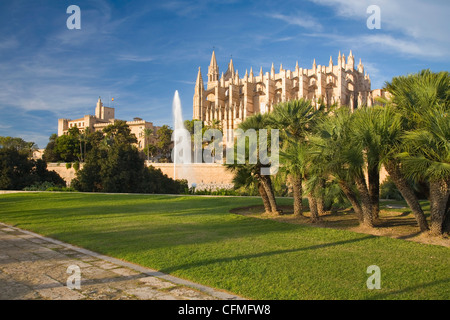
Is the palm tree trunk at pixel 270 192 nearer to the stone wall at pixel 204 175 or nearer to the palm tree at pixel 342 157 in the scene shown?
the palm tree at pixel 342 157

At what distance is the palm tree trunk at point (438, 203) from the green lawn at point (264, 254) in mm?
888

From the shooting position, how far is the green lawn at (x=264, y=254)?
435 cm

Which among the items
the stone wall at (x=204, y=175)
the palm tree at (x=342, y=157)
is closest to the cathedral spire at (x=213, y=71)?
the stone wall at (x=204, y=175)

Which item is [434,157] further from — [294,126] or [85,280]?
[85,280]

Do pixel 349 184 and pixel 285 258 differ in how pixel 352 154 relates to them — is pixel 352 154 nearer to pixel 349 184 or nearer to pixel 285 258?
pixel 349 184

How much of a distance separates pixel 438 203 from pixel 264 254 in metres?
3.83

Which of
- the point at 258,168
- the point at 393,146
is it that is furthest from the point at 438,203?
the point at 258,168

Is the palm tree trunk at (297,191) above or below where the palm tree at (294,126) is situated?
below

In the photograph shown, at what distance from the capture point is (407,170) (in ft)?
23.9

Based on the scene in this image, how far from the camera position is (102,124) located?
81.6 m

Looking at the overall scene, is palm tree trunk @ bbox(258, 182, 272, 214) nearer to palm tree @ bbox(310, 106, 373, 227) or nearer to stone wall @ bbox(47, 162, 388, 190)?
palm tree @ bbox(310, 106, 373, 227)

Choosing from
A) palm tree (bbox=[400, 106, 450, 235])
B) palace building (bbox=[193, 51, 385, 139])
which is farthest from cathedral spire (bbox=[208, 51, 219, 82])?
palm tree (bbox=[400, 106, 450, 235])
